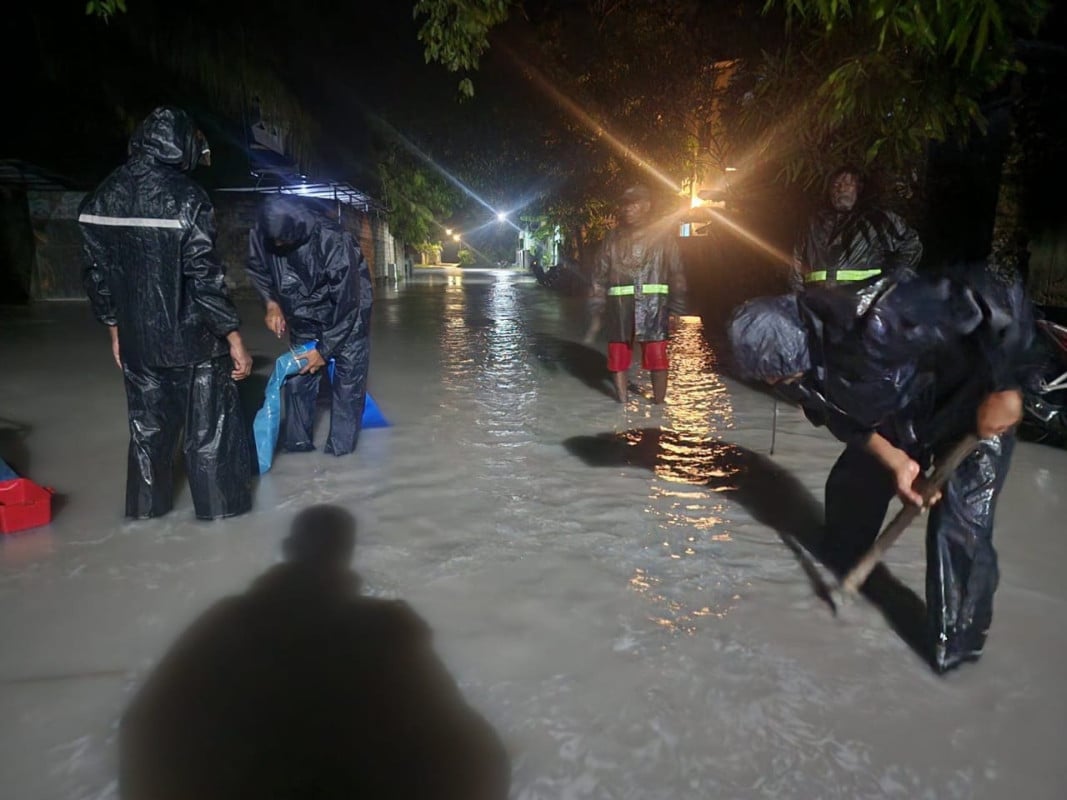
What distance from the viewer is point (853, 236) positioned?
5047 mm

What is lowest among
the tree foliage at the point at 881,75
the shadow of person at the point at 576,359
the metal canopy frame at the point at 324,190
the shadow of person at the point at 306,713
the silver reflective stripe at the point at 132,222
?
the shadow of person at the point at 306,713

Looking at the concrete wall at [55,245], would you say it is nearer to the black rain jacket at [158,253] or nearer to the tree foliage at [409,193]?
the tree foliage at [409,193]

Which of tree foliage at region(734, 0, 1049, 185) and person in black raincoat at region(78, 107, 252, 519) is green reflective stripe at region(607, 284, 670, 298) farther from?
person in black raincoat at region(78, 107, 252, 519)

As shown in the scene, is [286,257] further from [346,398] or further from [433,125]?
[433,125]

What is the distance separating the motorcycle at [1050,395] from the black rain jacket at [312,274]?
4.35 metres

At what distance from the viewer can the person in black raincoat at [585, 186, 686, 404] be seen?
6297 millimetres

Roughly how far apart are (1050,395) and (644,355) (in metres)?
3.00

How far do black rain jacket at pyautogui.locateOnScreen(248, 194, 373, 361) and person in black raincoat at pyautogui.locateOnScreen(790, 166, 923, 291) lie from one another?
320cm

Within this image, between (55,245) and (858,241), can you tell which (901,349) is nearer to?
(858,241)

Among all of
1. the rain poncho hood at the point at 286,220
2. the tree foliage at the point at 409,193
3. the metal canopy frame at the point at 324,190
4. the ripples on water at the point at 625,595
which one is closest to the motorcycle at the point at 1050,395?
the ripples on water at the point at 625,595

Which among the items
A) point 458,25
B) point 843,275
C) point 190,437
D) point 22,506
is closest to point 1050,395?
point 843,275

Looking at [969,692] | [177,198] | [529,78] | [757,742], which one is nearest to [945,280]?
[969,692]

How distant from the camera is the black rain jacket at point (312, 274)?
458 cm

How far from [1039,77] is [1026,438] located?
313 centimetres
